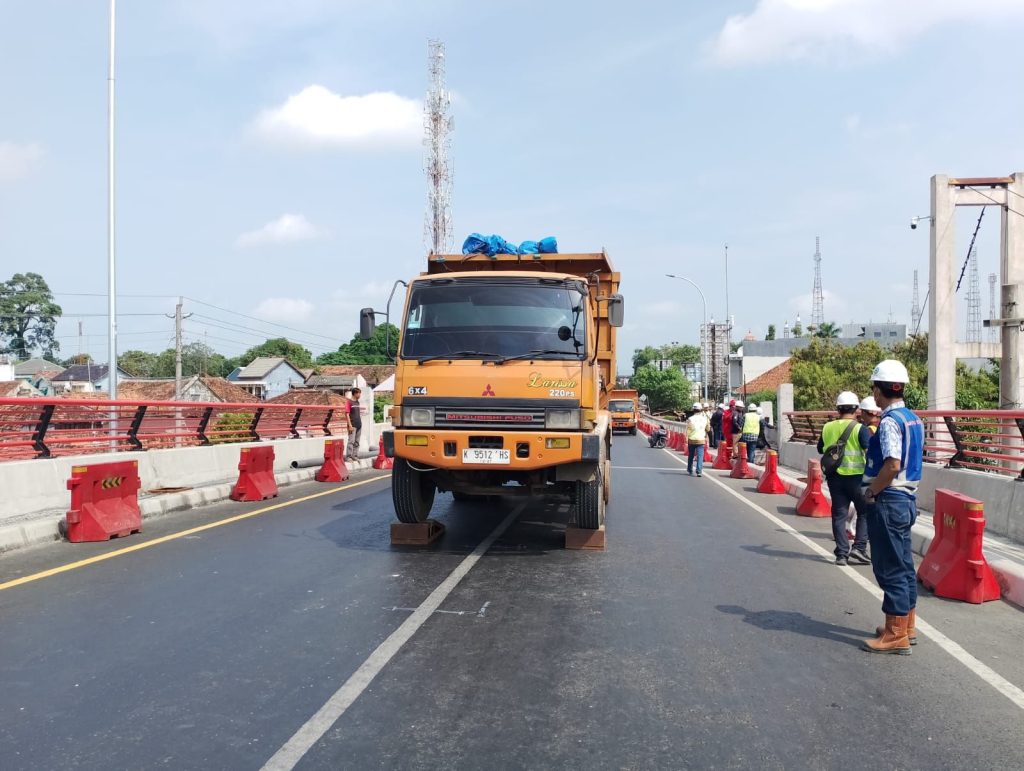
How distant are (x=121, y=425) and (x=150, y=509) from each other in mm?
3093

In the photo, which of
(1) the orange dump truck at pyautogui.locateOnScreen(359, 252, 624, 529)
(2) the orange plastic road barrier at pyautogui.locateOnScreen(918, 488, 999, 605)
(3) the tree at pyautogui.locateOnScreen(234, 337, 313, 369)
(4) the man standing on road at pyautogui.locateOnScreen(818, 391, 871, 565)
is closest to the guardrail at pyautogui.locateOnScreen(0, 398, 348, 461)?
(1) the orange dump truck at pyautogui.locateOnScreen(359, 252, 624, 529)

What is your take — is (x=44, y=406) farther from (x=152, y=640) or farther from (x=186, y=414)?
(x=152, y=640)

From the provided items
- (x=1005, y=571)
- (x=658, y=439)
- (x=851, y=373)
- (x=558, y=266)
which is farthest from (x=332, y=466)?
(x=851, y=373)

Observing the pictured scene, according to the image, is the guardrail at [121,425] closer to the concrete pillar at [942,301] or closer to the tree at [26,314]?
the concrete pillar at [942,301]

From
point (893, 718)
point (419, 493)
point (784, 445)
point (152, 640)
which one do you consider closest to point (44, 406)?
point (419, 493)

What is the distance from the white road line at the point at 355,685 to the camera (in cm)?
356

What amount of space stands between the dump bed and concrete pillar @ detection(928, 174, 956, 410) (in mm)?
15908

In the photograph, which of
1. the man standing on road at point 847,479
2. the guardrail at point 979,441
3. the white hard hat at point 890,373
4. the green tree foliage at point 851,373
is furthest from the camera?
the green tree foliage at point 851,373

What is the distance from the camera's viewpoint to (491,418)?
774cm

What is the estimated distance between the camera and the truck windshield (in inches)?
317

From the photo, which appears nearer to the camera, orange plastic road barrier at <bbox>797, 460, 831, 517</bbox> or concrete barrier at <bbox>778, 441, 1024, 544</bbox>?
concrete barrier at <bbox>778, 441, 1024, 544</bbox>

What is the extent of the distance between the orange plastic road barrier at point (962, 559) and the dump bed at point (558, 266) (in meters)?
4.21

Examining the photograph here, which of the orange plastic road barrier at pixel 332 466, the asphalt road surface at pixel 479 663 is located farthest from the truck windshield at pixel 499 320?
the orange plastic road barrier at pixel 332 466

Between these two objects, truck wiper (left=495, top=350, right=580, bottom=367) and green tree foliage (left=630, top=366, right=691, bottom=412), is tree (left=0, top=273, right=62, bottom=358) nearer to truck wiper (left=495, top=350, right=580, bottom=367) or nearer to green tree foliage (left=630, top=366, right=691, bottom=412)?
green tree foliage (left=630, top=366, right=691, bottom=412)
